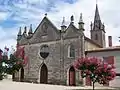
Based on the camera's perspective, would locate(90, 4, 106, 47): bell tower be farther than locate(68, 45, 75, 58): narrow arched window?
Yes

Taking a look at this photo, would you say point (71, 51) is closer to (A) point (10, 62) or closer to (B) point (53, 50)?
(B) point (53, 50)

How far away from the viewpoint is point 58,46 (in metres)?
36.2

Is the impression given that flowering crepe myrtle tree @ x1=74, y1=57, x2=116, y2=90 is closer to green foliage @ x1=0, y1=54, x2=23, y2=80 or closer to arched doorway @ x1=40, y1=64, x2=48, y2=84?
green foliage @ x1=0, y1=54, x2=23, y2=80

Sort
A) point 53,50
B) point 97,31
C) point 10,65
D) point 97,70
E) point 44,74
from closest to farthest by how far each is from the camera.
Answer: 1. point 10,65
2. point 97,70
3. point 53,50
4. point 44,74
5. point 97,31

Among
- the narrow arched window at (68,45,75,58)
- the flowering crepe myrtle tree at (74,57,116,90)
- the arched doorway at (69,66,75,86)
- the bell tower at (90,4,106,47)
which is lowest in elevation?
the arched doorway at (69,66,75,86)

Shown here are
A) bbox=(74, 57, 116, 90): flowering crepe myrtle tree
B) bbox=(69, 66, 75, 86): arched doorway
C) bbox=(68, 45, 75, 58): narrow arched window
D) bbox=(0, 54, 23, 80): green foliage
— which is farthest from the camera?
bbox=(68, 45, 75, 58): narrow arched window

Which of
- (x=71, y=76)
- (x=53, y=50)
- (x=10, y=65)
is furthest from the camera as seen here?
(x=53, y=50)

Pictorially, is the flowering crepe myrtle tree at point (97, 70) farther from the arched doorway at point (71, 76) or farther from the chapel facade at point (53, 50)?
the arched doorway at point (71, 76)

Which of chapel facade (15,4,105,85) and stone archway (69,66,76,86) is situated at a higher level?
chapel facade (15,4,105,85)

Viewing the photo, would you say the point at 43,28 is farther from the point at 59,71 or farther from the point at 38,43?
the point at 59,71

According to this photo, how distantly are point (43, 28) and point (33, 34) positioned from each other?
244 centimetres

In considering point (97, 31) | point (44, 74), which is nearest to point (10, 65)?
point (44, 74)

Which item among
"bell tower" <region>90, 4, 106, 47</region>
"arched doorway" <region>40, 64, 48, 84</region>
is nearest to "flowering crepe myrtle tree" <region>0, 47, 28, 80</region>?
"arched doorway" <region>40, 64, 48, 84</region>

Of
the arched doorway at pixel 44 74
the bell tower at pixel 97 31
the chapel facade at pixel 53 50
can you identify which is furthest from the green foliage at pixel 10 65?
the bell tower at pixel 97 31
